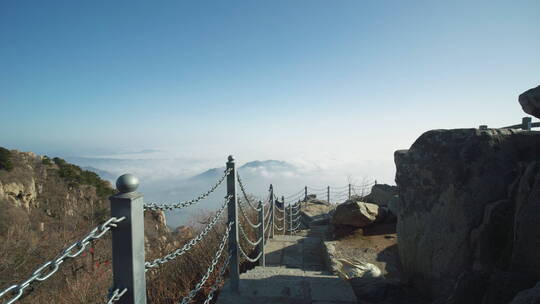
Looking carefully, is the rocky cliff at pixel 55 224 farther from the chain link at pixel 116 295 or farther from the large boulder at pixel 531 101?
the large boulder at pixel 531 101

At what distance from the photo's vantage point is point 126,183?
1354mm

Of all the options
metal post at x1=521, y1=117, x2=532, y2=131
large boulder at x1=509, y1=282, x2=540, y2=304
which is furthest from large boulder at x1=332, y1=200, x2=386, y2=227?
large boulder at x1=509, y1=282, x2=540, y2=304

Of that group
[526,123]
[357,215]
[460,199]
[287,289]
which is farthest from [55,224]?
[526,123]

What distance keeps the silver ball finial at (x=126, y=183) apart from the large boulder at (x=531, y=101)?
3.97 metres

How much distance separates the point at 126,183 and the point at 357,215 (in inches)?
255

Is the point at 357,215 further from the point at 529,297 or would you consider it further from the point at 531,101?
the point at 529,297

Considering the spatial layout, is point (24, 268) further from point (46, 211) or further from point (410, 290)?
point (46, 211)

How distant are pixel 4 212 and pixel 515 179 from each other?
966 inches

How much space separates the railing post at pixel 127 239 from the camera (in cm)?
135

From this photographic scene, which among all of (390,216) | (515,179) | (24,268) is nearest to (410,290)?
(515,179)

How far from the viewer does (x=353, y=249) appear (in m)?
5.96

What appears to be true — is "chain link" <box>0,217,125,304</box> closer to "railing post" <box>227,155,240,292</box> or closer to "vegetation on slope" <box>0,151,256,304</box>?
"vegetation on slope" <box>0,151,256,304</box>

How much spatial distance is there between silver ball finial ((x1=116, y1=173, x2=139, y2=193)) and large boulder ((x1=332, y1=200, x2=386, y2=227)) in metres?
6.39

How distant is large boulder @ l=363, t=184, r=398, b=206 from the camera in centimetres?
999
